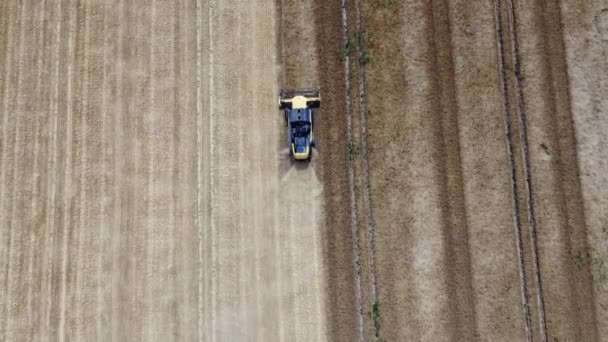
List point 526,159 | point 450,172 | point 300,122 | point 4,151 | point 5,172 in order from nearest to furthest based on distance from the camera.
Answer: point 526,159, point 450,172, point 300,122, point 5,172, point 4,151

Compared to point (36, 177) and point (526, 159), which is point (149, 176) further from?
point (526, 159)

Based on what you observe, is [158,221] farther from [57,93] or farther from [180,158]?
[57,93]

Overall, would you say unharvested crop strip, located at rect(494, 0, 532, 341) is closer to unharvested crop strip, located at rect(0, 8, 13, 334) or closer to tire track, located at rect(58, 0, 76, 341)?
tire track, located at rect(58, 0, 76, 341)

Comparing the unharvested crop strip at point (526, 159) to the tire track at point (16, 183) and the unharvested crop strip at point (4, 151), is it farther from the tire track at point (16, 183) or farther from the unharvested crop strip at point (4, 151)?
the unharvested crop strip at point (4, 151)

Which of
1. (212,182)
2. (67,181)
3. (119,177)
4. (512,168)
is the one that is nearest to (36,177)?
(67,181)

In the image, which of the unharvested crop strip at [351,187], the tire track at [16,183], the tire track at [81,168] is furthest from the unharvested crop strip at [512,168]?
the tire track at [16,183]

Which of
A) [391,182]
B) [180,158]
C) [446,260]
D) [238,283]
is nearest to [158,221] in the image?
[180,158]
